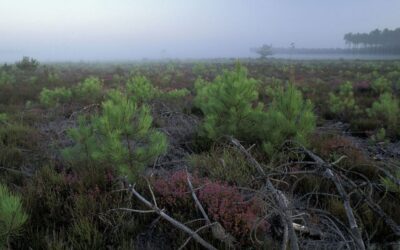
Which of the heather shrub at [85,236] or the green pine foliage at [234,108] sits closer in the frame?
the heather shrub at [85,236]

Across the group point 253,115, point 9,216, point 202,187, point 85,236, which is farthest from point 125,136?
point 253,115

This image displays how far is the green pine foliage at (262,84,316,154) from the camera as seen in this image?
166 inches

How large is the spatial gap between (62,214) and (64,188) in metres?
0.50

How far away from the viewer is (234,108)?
4625 millimetres

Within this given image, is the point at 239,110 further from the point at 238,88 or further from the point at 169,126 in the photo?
the point at 169,126

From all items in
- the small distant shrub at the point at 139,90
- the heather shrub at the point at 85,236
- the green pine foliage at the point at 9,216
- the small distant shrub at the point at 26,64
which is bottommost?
the heather shrub at the point at 85,236

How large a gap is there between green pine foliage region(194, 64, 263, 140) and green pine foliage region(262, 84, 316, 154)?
39 cm

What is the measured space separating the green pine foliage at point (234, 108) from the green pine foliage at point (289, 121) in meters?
0.39

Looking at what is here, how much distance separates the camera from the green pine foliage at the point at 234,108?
15.3 feet

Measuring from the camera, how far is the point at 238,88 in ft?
15.1

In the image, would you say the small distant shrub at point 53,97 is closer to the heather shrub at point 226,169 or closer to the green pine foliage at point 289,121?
the heather shrub at point 226,169

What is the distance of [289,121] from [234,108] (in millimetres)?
878

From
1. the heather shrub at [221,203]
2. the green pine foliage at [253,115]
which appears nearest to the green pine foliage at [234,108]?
the green pine foliage at [253,115]

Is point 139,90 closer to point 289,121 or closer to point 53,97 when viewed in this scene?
point 53,97
